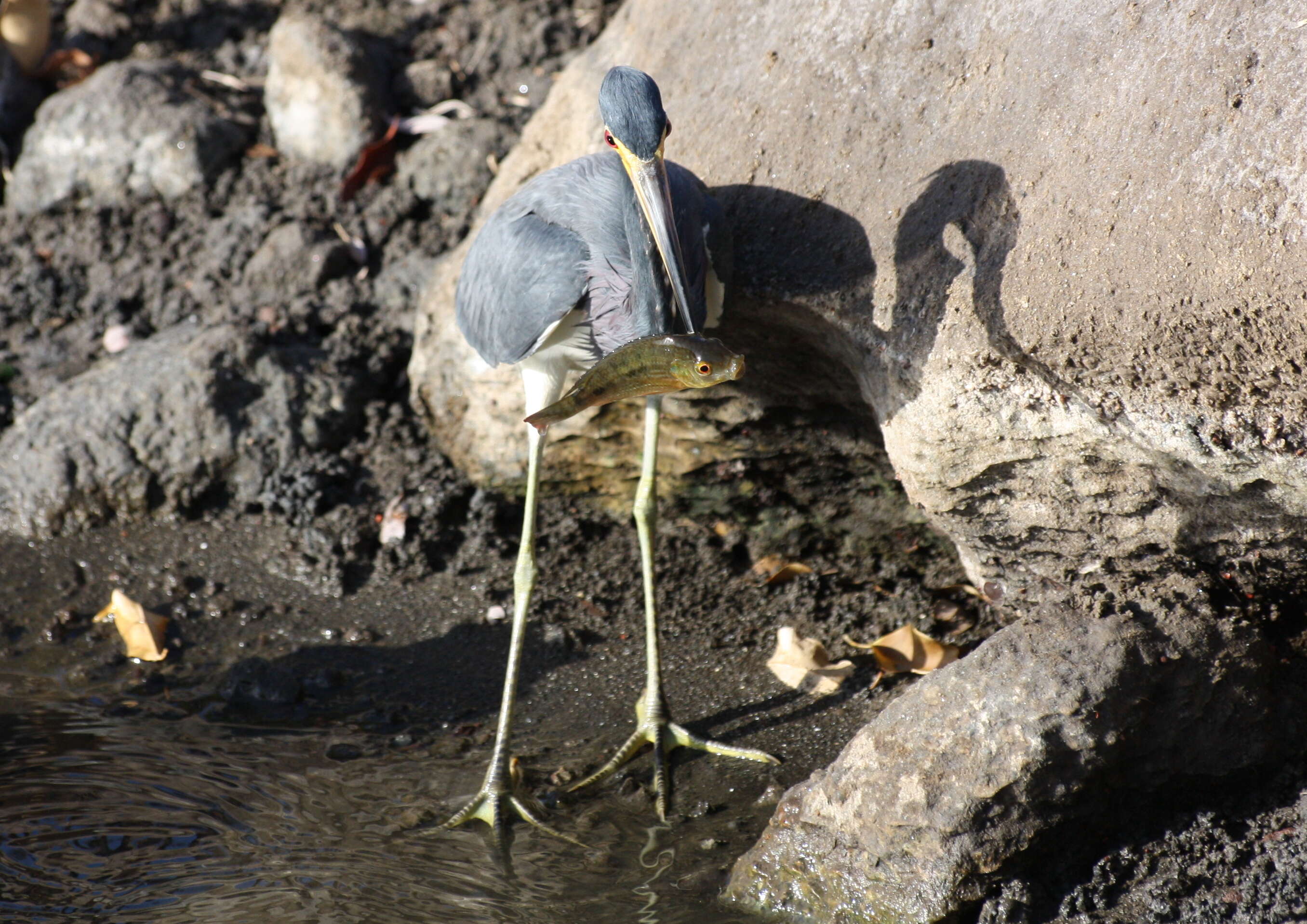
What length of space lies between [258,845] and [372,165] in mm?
3507

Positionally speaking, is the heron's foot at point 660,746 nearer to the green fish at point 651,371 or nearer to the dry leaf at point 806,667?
the dry leaf at point 806,667

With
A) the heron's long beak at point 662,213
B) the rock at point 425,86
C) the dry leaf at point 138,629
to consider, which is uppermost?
the rock at point 425,86

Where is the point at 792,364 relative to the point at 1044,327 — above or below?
below

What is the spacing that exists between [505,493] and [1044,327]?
2439 millimetres

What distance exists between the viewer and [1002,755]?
2.71 meters

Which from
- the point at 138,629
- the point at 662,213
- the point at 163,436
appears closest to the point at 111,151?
the point at 163,436

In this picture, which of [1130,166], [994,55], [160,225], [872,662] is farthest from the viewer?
[160,225]

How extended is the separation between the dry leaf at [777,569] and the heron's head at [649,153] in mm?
1422

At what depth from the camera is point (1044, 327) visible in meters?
2.82

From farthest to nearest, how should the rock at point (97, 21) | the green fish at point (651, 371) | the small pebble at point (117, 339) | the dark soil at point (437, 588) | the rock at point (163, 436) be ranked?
the rock at point (97, 21) → the small pebble at point (117, 339) → the rock at point (163, 436) → the dark soil at point (437, 588) → the green fish at point (651, 371)

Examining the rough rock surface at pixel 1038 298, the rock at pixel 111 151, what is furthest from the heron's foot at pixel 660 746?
the rock at pixel 111 151

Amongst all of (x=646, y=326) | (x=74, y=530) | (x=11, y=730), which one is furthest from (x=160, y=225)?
(x=646, y=326)

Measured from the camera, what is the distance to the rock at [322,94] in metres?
5.55

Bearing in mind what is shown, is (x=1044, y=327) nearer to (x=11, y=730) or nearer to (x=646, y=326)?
(x=646, y=326)
